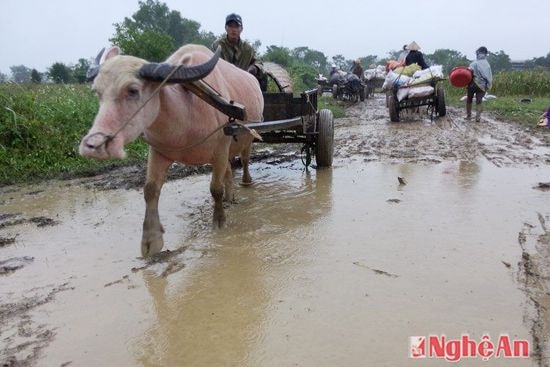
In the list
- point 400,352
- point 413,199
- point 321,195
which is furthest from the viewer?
point 321,195

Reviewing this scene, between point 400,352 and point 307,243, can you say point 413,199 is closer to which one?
point 307,243

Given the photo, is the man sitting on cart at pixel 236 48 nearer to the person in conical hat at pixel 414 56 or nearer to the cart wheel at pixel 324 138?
the cart wheel at pixel 324 138

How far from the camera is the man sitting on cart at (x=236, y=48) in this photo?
5848 millimetres

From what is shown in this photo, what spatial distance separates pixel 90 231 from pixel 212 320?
2175 millimetres

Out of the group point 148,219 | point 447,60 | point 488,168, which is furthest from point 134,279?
point 447,60

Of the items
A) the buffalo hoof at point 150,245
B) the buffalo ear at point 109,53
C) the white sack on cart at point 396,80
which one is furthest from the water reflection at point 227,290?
the white sack on cart at point 396,80

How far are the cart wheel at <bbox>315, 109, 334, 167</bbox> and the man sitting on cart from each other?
1.09m

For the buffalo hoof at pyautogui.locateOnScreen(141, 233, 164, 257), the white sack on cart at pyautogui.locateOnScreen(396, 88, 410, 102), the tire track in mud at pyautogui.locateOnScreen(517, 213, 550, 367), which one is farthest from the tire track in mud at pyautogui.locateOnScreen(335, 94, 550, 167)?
the buffalo hoof at pyautogui.locateOnScreen(141, 233, 164, 257)

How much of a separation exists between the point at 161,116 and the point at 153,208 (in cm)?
85

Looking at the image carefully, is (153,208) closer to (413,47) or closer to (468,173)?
(468,173)

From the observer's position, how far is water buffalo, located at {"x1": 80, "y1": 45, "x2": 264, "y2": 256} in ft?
9.71

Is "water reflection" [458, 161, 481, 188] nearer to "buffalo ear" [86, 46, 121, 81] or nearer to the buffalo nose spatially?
"buffalo ear" [86, 46, 121, 81]

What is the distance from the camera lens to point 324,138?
6.57m

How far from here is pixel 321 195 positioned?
5.54 meters
